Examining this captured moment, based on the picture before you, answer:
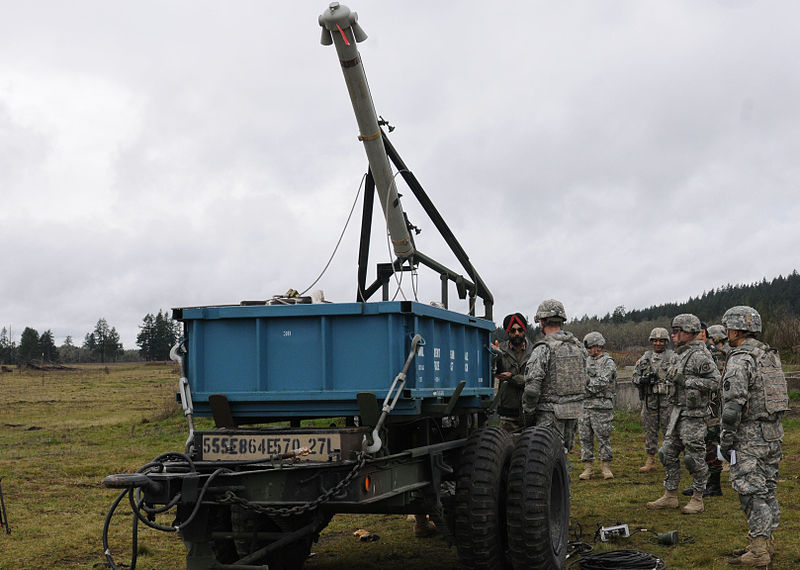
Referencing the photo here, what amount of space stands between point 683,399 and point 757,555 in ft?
8.26

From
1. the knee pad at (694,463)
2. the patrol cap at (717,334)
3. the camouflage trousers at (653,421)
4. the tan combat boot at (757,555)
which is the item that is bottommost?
the tan combat boot at (757,555)

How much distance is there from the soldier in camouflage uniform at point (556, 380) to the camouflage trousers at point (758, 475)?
5.99 feet

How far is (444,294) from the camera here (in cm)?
926

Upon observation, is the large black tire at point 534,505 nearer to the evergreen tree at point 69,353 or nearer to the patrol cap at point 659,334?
the patrol cap at point 659,334

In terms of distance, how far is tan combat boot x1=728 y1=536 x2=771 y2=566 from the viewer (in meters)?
6.59

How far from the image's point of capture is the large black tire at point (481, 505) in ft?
19.0

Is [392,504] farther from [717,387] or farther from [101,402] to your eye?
[101,402]

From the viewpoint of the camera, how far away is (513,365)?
9055 millimetres

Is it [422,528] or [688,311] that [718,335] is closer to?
[422,528]

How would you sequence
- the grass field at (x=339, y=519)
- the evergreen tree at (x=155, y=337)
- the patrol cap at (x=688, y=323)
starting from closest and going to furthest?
the grass field at (x=339, y=519) → the patrol cap at (x=688, y=323) → the evergreen tree at (x=155, y=337)

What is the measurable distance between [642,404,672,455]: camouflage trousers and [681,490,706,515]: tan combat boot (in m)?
1.73

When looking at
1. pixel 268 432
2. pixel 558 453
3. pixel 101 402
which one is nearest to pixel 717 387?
pixel 558 453

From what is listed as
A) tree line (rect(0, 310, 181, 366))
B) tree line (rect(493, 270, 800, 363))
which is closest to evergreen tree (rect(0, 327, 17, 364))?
tree line (rect(0, 310, 181, 366))

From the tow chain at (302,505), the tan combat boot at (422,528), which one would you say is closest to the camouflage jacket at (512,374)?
the tan combat boot at (422,528)
